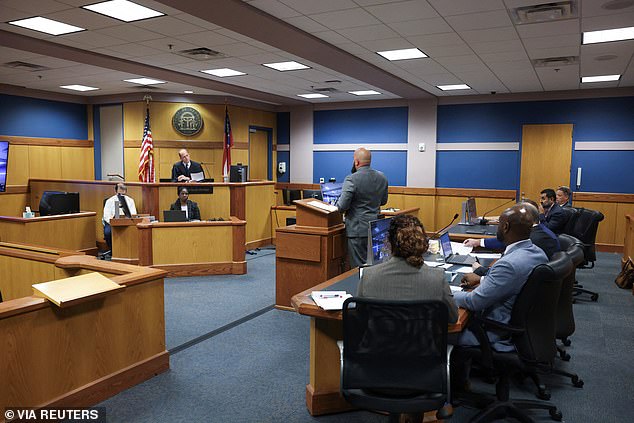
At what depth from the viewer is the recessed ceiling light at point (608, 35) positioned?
5285mm

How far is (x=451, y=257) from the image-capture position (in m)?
4.08

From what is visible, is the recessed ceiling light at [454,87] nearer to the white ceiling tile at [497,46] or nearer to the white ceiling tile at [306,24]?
the white ceiling tile at [497,46]

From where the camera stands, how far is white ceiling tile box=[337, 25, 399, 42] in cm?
535

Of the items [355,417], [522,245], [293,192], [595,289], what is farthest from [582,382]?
[293,192]

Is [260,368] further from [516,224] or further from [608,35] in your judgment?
[608,35]

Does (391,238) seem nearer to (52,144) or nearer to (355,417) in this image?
(355,417)

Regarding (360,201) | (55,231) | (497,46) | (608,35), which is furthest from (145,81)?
(608,35)

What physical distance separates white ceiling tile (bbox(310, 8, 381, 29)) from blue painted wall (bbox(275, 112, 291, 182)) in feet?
23.8

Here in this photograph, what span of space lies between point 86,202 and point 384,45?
544 centimetres

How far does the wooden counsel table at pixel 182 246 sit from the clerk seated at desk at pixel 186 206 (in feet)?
1.86

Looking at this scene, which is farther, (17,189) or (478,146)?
(478,146)

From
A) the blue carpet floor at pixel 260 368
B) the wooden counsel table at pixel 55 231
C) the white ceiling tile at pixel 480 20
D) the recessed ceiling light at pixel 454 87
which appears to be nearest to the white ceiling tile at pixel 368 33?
the white ceiling tile at pixel 480 20

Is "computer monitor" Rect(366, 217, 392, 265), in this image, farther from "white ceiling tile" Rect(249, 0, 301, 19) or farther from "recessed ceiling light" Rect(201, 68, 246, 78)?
"recessed ceiling light" Rect(201, 68, 246, 78)

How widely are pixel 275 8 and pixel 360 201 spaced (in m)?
1.98
